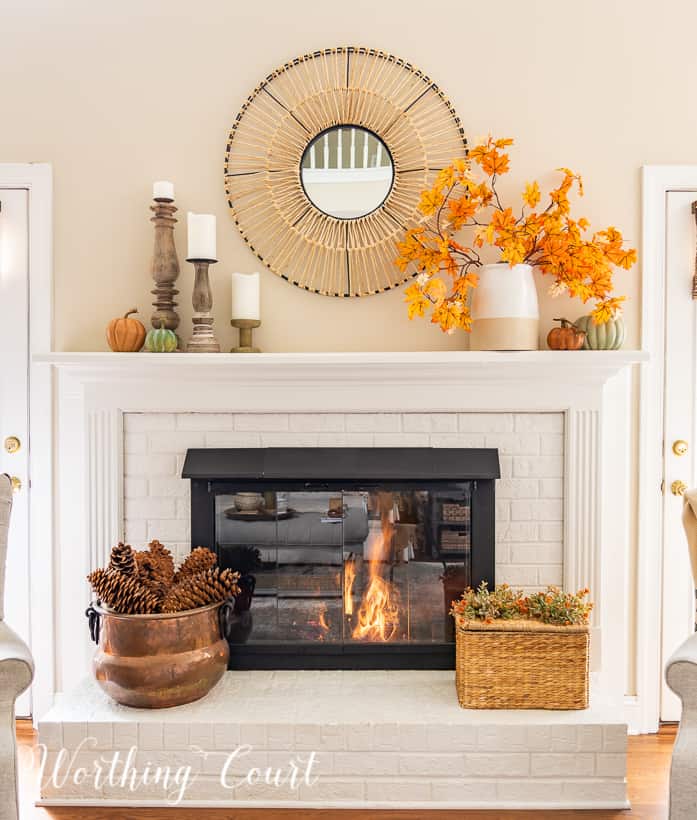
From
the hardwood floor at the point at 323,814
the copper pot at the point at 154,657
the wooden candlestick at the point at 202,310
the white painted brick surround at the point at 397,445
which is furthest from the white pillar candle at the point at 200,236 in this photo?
the hardwood floor at the point at 323,814

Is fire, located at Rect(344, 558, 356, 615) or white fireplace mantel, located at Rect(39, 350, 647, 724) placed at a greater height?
white fireplace mantel, located at Rect(39, 350, 647, 724)

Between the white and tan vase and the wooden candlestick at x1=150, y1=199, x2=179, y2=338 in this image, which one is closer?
the white and tan vase

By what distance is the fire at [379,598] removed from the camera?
101 inches

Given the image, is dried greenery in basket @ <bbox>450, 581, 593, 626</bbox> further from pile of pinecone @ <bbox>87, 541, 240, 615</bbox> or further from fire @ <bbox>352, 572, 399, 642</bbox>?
pile of pinecone @ <bbox>87, 541, 240, 615</bbox>

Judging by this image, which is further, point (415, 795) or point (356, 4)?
point (356, 4)

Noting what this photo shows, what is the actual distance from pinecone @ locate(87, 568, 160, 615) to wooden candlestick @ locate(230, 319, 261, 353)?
820 mm

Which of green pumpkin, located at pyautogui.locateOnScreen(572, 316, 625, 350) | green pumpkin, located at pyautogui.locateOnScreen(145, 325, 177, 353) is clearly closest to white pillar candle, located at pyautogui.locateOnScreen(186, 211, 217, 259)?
green pumpkin, located at pyautogui.locateOnScreen(145, 325, 177, 353)

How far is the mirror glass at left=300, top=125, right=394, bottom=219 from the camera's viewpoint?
101 inches

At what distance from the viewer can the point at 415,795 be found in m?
2.16

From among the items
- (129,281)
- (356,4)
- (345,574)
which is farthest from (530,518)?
(356,4)

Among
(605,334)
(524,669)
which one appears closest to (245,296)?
(605,334)

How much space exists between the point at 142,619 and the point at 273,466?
641 mm

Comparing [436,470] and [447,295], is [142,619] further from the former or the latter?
[447,295]

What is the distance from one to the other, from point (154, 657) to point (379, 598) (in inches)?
31.5
